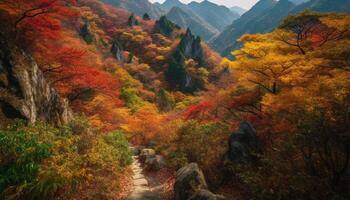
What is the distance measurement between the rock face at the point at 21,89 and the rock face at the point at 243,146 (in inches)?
336

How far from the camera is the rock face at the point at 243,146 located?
453 inches

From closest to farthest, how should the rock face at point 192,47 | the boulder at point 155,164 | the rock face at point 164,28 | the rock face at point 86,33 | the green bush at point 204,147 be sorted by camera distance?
the green bush at point 204,147, the boulder at point 155,164, the rock face at point 86,33, the rock face at point 192,47, the rock face at point 164,28

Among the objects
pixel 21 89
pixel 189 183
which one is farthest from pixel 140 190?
pixel 21 89

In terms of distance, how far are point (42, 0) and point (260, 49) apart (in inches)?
464

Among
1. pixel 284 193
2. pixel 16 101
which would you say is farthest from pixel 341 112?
pixel 16 101

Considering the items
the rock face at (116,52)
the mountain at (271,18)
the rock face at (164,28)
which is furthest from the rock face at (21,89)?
the mountain at (271,18)

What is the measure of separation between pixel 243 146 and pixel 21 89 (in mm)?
9638

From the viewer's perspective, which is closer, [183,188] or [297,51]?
Result: [183,188]

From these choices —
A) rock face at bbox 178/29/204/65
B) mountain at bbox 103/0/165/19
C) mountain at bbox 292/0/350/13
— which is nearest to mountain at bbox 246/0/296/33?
mountain at bbox 292/0/350/13

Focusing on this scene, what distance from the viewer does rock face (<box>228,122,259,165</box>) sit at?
453 inches

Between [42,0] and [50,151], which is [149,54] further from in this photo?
[50,151]

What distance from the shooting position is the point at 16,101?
980cm

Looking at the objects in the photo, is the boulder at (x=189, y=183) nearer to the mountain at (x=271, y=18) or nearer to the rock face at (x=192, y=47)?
the rock face at (x=192, y=47)

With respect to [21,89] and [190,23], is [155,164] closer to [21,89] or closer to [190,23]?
[21,89]
